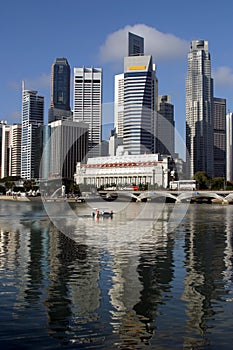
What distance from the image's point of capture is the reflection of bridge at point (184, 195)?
83.3 meters

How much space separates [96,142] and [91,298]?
3751 inches

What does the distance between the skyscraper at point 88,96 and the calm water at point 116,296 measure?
11269cm

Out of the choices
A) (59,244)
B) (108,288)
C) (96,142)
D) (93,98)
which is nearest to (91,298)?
(108,288)

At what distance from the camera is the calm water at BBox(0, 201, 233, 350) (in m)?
9.13

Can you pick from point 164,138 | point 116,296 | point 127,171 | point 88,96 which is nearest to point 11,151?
point 88,96

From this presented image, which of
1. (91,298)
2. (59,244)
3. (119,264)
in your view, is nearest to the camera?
→ (91,298)

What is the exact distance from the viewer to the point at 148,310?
11.0m

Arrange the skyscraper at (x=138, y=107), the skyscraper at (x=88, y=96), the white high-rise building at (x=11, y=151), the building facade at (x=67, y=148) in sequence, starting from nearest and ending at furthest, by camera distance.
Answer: the building facade at (x=67, y=148)
the skyscraper at (x=138, y=107)
the skyscraper at (x=88, y=96)
the white high-rise building at (x=11, y=151)

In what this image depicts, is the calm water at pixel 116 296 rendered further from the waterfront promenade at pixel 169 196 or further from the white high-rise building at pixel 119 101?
the white high-rise building at pixel 119 101

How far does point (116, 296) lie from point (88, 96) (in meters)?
160

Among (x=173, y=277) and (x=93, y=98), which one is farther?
(x=93, y=98)

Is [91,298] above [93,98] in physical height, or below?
below

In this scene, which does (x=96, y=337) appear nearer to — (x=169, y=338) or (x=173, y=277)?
(x=169, y=338)

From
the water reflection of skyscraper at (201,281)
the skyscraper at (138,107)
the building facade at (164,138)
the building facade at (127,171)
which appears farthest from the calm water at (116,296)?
the building facade at (164,138)
